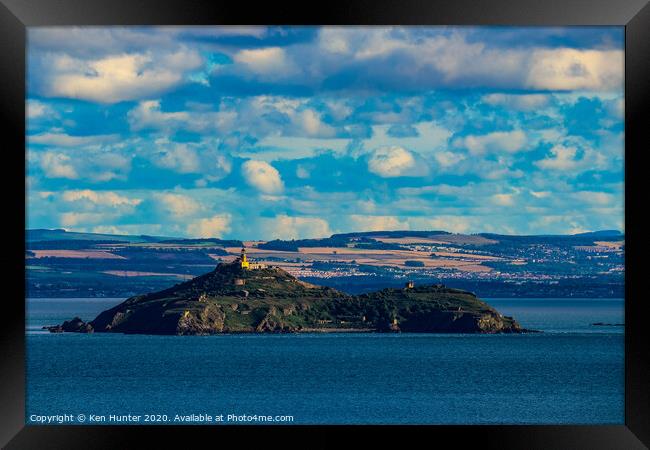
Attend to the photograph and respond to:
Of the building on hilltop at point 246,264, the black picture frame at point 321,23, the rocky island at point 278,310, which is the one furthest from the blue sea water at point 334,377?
the black picture frame at point 321,23

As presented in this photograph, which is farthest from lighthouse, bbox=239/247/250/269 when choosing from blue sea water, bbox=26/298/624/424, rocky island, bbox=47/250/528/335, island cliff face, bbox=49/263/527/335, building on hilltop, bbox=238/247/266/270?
blue sea water, bbox=26/298/624/424

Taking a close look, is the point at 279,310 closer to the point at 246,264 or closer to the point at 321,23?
the point at 246,264

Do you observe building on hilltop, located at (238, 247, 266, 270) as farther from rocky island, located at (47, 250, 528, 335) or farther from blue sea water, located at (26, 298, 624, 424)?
blue sea water, located at (26, 298, 624, 424)

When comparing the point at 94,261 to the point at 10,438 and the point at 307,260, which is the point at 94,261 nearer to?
the point at 307,260

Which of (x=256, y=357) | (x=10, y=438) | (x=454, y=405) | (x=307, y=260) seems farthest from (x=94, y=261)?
(x=10, y=438)

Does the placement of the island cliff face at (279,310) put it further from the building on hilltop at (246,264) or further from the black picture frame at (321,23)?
the black picture frame at (321,23)

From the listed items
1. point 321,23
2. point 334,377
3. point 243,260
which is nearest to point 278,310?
point 243,260
